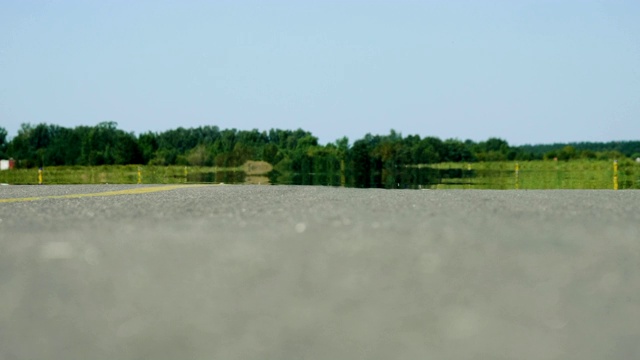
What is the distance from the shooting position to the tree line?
92.2 m

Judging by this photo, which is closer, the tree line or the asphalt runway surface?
the asphalt runway surface

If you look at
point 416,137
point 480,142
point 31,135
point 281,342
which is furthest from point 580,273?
point 31,135

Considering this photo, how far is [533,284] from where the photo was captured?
A: 4.68 metres

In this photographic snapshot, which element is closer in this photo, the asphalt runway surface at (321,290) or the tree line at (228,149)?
the asphalt runway surface at (321,290)

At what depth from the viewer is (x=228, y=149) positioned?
398ft

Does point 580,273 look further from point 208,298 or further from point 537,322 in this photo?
point 208,298

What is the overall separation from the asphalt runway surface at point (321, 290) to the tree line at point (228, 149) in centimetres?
6237

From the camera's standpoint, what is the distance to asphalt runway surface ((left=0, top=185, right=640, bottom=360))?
3.51 meters

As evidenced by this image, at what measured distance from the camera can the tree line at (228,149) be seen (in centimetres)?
9225

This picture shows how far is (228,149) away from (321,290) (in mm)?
118109

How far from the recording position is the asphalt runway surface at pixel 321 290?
3510mm

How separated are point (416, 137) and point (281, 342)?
10913 centimetres

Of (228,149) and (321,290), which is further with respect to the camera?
(228,149)

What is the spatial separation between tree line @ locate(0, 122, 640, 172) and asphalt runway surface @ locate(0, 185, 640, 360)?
205ft
